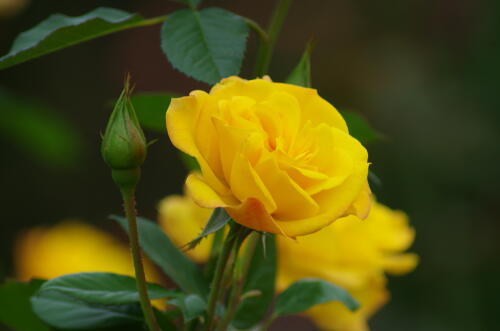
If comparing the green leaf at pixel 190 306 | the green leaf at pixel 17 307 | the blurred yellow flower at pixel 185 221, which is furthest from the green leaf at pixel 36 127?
the green leaf at pixel 190 306

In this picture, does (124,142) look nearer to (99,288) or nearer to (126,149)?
(126,149)

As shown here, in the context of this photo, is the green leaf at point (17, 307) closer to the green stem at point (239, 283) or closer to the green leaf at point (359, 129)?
the green stem at point (239, 283)

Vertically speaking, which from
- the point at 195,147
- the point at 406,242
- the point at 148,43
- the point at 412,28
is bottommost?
the point at 148,43

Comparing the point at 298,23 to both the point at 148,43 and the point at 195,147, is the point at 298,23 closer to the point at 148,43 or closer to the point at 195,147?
the point at 148,43

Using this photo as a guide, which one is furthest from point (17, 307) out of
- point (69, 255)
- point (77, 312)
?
point (69, 255)

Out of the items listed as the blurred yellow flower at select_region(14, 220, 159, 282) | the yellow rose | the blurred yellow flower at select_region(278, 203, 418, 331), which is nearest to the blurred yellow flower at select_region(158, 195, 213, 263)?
the blurred yellow flower at select_region(278, 203, 418, 331)

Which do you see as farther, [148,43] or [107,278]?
[148,43]

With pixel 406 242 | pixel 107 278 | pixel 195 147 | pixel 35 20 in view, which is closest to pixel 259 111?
pixel 195 147
